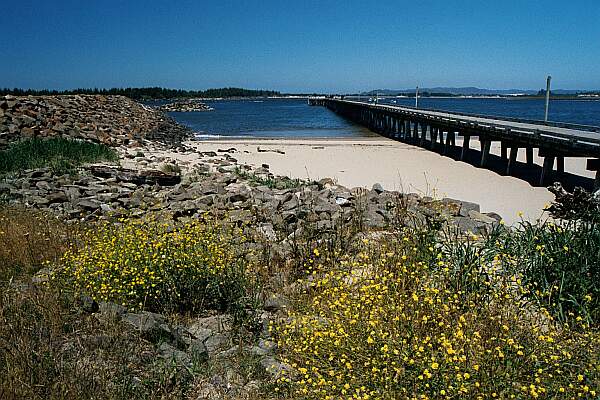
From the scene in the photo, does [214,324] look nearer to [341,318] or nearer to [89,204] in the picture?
[341,318]

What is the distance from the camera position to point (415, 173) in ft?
62.8

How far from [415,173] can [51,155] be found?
42.5 feet

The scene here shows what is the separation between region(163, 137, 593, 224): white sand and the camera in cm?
1384

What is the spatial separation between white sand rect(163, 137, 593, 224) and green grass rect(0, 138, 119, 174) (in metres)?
6.16

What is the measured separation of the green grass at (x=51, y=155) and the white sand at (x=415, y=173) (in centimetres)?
616

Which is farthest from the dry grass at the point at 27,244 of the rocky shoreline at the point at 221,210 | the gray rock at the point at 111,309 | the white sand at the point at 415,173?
the white sand at the point at 415,173

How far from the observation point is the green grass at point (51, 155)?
Result: 1461cm

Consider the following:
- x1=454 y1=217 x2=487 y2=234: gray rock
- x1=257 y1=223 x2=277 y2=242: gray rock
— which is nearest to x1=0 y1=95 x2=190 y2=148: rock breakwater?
x1=257 y1=223 x2=277 y2=242: gray rock

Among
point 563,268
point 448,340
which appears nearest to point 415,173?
point 563,268

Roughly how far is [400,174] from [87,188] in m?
11.2

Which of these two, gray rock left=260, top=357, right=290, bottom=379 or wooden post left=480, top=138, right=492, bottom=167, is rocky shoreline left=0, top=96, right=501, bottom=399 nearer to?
gray rock left=260, top=357, right=290, bottom=379

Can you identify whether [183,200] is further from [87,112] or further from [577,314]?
[87,112]

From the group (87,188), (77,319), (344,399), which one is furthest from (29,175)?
(344,399)

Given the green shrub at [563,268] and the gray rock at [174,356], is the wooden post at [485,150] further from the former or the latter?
the gray rock at [174,356]
